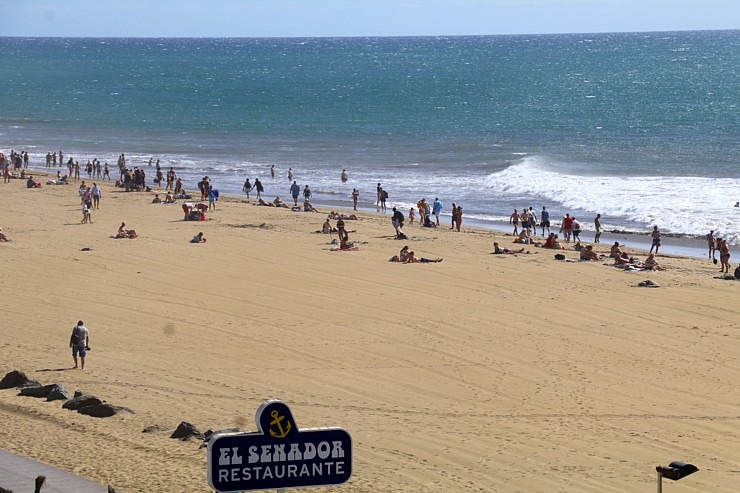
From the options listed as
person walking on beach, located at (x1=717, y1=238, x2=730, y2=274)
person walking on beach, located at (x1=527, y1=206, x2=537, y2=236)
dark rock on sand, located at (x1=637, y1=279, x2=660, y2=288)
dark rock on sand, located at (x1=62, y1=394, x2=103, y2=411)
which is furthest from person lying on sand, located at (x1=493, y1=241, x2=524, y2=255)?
dark rock on sand, located at (x1=62, y1=394, x2=103, y2=411)

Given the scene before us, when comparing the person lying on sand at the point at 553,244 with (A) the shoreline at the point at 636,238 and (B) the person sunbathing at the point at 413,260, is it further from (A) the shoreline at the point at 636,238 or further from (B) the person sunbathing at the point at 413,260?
(B) the person sunbathing at the point at 413,260

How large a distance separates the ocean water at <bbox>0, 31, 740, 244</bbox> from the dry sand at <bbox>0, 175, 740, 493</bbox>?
11.0 meters

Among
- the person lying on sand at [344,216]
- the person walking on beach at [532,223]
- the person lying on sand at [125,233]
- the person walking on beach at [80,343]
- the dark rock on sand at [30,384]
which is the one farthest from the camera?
the person lying on sand at [344,216]

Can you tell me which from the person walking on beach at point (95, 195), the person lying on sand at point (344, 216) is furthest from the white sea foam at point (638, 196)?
the person walking on beach at point (95, 195)

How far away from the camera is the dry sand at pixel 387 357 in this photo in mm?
13242

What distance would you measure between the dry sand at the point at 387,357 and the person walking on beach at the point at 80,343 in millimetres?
266

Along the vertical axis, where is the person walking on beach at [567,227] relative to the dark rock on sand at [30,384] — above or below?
above

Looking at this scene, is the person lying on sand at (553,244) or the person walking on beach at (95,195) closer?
the person lying on sand at (553,244)

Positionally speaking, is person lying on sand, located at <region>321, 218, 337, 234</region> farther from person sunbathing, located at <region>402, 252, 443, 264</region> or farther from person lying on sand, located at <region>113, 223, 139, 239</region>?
person lying on sand, located at <region>113, 223, 139, 239</region>

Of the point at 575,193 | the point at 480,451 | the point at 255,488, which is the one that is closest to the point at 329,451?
the point at 255,488

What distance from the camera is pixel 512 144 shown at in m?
58.8

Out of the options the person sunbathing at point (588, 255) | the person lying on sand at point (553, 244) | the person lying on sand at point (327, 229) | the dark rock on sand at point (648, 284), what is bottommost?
the dark rock on sand at point (648, 284)

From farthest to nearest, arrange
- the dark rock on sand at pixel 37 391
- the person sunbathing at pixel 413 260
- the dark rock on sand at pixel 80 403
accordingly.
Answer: the person sunbathing at pixel 413 260, the dark rock on sand at pixel 37 391, the dark rock on sand at pixel 80 403

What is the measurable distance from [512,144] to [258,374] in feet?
142
